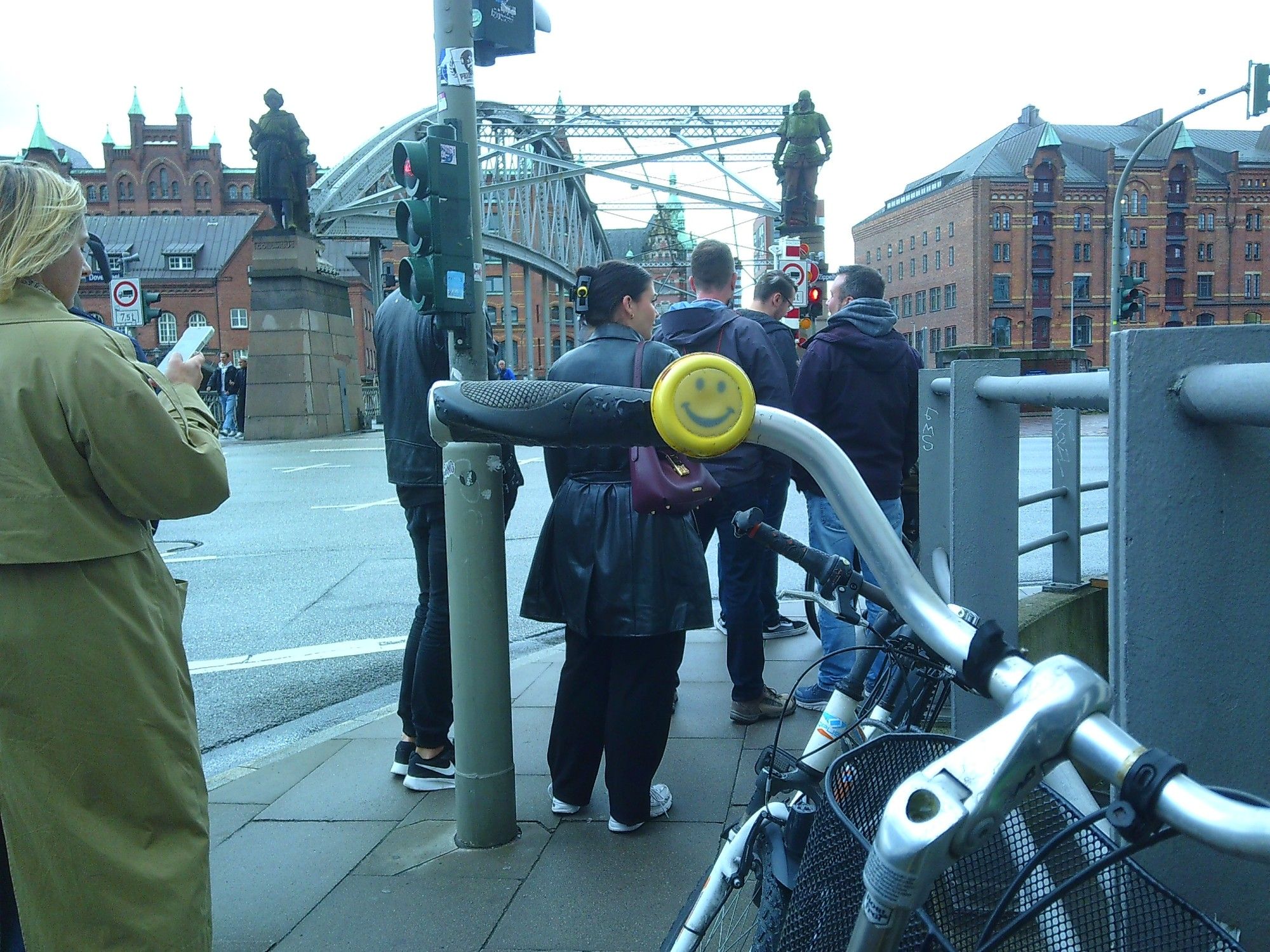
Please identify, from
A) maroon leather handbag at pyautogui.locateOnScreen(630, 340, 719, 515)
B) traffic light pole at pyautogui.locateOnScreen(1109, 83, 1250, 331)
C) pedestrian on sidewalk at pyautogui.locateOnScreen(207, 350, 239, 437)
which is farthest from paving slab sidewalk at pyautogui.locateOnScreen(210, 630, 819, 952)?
pedestrian on sidewalk at pyautogui.locateOnScreen(207, 350, 239, 437)

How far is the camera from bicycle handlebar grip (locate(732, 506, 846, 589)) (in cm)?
161

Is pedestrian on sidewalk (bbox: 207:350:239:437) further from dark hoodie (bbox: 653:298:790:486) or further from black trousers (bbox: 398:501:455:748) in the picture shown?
black trousers (bbox: 398:501:455:748)

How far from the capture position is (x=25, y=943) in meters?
2.36

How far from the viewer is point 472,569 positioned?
3494mm

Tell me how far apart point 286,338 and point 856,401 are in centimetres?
2356

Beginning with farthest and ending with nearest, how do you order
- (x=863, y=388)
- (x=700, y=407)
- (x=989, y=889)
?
1. (x=863, y=388)
2. (x=989, y=889)
3. (x=700, y=407)

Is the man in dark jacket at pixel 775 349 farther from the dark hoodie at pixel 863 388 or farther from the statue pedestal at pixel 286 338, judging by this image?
the statue pedestal at pixel 286 338

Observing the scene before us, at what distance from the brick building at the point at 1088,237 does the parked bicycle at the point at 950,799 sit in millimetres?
73413

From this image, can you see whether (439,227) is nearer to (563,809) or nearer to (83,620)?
(83,620)

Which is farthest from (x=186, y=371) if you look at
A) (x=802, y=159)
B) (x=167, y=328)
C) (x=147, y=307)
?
(x=167, y=328)

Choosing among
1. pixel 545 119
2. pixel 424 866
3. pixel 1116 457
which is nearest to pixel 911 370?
pixel 424 866

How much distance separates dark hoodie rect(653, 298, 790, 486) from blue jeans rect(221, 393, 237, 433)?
1024 inches

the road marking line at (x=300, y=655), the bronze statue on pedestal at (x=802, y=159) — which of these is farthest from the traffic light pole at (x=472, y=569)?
the bronze statue on pedestal at (x=802, y=159)

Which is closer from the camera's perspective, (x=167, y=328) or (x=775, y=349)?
(x=775, y=349)
